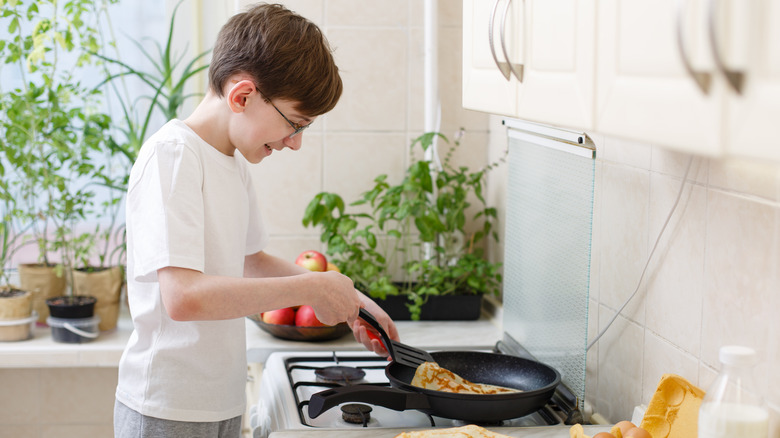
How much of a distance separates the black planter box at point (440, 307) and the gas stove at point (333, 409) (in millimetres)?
308

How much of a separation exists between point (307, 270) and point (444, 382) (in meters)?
0.36

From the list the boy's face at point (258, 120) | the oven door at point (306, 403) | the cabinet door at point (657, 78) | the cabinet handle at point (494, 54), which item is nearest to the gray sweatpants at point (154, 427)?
the oven door at point (306, 403)

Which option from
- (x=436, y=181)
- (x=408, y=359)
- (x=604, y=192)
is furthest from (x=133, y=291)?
(x=436, y=181)

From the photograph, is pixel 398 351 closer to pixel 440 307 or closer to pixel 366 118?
pixel 440 307

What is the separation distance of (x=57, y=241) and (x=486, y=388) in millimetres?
1316

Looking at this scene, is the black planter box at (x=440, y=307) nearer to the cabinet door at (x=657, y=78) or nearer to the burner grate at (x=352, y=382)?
the burner grate at (x=352, y=382)

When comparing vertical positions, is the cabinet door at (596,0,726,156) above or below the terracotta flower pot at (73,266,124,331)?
above

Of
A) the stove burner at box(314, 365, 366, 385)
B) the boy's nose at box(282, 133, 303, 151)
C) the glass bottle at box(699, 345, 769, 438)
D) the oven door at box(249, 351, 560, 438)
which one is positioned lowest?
the oven door at box(249, 351, 560, 438)

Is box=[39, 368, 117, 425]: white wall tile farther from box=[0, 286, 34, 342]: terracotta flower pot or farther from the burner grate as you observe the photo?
the burner grate

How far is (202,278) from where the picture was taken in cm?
121

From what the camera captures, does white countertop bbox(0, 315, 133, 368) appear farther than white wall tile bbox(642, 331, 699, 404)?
Yes

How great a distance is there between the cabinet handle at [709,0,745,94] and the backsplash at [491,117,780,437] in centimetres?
38

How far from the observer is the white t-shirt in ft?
4.04

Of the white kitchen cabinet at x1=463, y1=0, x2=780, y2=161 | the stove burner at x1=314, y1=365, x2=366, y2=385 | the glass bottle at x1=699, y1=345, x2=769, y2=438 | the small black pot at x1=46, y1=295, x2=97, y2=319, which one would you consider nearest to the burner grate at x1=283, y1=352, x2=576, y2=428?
the stove burner at x1=314, y1=365, x2=366, y2=385
